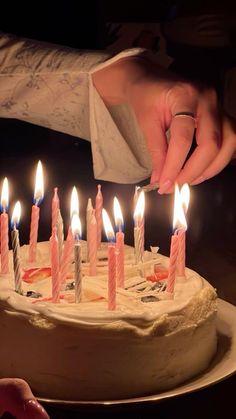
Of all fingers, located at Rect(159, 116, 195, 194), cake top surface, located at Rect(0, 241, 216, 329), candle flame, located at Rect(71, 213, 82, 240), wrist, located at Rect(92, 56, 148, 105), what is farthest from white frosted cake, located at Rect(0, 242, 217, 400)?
wrist, located at Rect(92, 56, 148, 105)

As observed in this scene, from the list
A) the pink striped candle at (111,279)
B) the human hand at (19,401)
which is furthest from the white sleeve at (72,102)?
the human hand at (19,401)

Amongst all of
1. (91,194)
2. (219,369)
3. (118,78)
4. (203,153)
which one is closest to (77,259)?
(219,369)

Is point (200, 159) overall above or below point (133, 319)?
above

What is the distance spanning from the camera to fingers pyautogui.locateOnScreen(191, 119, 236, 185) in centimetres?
163

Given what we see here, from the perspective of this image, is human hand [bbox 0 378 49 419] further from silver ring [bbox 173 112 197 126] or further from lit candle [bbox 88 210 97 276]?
silver ring [bbox 173 112 197 126]

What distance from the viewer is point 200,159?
1591 mm

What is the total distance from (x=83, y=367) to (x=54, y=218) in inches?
15.6

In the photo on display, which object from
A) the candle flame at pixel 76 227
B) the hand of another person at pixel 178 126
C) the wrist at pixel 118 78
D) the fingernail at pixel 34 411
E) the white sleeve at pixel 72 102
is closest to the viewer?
the fingernail at pixel 34 411

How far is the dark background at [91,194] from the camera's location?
1290 mm

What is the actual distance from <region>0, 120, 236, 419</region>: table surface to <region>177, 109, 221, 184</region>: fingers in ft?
0.83

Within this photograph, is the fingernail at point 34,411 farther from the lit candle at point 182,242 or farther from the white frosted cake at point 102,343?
the lit candle at point 182,242

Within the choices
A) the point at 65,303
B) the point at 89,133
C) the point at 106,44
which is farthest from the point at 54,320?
the point at 106,44

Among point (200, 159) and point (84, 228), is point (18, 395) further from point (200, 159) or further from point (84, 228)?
point (84, 228)

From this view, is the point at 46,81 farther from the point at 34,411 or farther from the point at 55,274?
the point at 34,411
